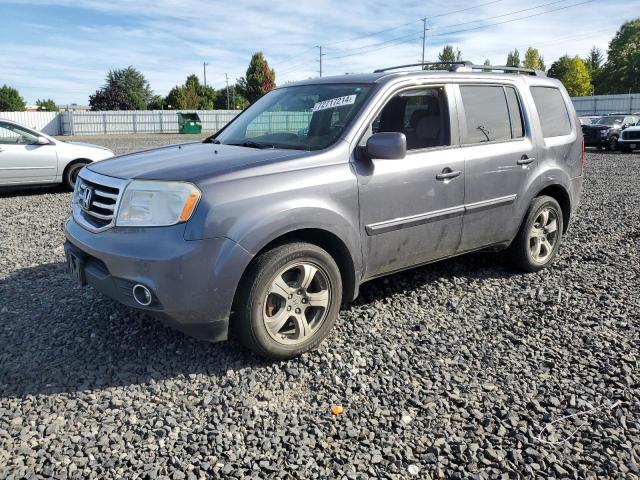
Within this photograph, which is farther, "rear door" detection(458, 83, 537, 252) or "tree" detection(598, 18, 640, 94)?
"tree" detection(598, 18, 640, 94)

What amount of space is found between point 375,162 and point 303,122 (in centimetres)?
71

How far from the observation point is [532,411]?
9.82 feet

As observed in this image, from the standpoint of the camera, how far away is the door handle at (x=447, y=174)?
4.19m

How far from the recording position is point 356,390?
10.6 ft

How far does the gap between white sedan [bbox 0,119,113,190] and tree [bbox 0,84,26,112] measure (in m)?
65.5

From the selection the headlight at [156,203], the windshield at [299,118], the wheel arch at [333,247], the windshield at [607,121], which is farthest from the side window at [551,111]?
the windshield at [607,121]

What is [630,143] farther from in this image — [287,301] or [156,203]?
[156,203]

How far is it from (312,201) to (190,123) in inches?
1660

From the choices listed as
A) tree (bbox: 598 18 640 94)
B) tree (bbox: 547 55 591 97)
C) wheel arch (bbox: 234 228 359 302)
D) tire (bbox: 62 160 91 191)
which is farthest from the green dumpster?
tree (bbox: 598 18 640 94)

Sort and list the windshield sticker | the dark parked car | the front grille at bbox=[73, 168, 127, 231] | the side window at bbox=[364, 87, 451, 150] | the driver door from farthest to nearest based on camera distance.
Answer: the dark parked car, the driver door, the side window at bbox=[364, 87, 451, 150], the windshield sticker, the front grille at bbox=[73, 168, 127, 231]

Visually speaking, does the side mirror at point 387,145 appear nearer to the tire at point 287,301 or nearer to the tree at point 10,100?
the tire at point 287,301

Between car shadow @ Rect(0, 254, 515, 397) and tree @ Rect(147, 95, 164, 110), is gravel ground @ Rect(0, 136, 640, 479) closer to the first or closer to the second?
car shadow @ Rect(0, 254, 515, 397)

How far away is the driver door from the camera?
9945mm

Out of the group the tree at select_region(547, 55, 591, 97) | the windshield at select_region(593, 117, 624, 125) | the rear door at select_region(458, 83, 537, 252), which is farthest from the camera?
the tree at select_region(547, 55, 591, 97)
